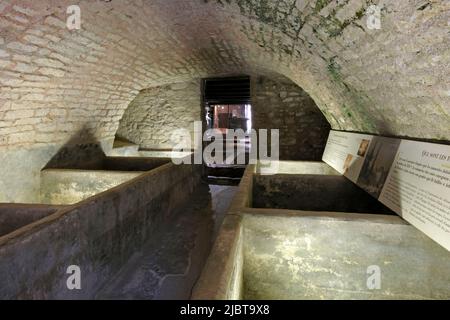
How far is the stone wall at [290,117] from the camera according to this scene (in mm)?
5703

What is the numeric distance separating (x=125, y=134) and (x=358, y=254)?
259 inches

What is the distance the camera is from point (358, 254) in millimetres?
1840

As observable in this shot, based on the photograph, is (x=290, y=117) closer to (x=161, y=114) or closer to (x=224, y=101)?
(x=224, y=101)

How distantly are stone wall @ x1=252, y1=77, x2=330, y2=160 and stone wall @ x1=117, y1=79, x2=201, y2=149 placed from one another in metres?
1.64

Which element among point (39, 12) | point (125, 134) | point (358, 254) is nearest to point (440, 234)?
point (358, 254)

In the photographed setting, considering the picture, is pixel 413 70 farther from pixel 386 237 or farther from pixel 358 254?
pixel 358 254

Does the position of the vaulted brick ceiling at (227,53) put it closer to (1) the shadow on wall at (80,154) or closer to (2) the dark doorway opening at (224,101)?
(1) the shadow on wall at (80,154)

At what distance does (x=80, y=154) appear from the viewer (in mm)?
4863

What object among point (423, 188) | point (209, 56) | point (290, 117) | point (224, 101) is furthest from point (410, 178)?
point (224, 101)

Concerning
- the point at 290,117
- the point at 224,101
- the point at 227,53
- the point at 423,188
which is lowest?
the point at 423,188

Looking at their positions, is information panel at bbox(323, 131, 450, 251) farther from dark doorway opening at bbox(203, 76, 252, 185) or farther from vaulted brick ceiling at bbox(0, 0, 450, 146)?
dark doorway opening at bbox(203, 76, 252, 185)

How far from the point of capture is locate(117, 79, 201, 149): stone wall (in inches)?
269

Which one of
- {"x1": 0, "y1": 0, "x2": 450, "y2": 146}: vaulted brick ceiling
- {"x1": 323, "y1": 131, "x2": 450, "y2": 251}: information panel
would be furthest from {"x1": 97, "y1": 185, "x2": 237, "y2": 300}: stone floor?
{"x1": 0, "y1": 0, "x2": 450, "y2": 146}: vaulted brick ceiling

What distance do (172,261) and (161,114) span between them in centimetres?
465
